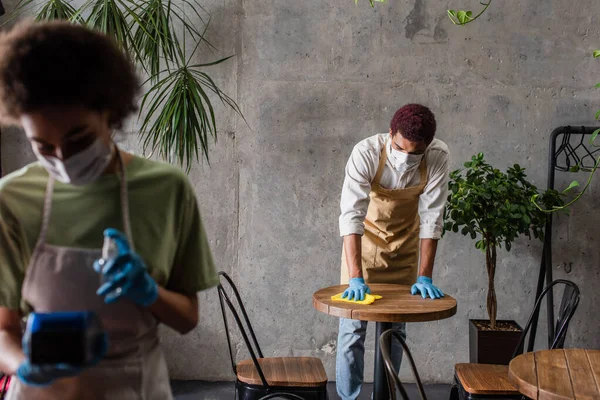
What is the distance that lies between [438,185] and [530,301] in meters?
1.36

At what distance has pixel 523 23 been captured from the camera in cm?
388

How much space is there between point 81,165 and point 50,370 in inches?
12.6

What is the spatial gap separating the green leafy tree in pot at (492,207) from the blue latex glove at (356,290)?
0.92m

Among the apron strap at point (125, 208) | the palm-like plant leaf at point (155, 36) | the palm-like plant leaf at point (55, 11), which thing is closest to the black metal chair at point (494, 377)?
the apron strap at point (125, 208)

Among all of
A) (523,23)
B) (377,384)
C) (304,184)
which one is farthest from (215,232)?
(523,23)

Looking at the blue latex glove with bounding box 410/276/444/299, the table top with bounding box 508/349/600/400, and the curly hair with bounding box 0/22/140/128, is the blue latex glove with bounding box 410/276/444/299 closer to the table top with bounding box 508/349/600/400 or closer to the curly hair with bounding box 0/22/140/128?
the table top with bounding box 508/349/600/400

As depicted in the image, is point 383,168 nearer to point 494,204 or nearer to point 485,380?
point 494,204

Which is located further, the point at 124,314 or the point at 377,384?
the point at 377,384

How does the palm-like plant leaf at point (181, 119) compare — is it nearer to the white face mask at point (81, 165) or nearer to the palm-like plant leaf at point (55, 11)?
the palm-like plant leaf at point (55, 11)

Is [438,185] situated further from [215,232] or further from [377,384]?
[215,232]

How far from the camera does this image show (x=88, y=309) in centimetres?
105

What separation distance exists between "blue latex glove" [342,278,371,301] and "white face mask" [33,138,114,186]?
5.72 feet

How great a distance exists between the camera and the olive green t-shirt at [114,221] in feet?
3.41

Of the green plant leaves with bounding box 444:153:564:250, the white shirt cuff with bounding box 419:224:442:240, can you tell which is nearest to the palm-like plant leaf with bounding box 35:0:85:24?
the white shirt cuff with bounding box 419:224:442:240
